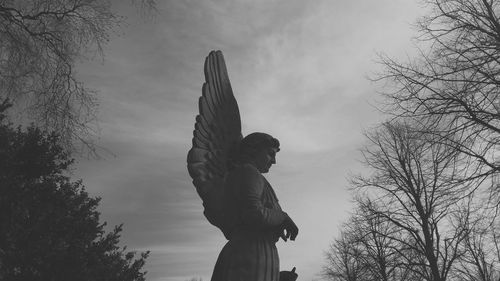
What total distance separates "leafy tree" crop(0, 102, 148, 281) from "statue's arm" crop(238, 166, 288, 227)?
308 inches

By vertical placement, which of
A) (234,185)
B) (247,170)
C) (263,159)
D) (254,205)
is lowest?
(254,205)

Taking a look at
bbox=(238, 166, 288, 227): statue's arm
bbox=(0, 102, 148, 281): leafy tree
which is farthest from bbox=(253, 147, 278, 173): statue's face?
bbox=(0, 102, 148, 281): leafy tree

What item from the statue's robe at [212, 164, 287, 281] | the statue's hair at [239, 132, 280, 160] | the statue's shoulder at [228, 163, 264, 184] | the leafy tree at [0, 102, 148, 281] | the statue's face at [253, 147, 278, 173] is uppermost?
the leafy tree at [0, 102, 148, 281]

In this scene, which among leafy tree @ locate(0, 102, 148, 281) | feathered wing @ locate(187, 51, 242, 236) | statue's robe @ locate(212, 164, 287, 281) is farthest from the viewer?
leafy tree @ locate(0, 102, 148, 281)

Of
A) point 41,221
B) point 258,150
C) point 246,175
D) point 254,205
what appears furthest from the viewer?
point 41,221

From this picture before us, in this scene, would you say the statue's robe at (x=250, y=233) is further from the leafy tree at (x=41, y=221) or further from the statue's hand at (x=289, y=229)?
the leafy tree at (x=41, y=221)

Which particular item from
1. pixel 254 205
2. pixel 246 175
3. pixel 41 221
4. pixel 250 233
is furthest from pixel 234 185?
pixel 41 221

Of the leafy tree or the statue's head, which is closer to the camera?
the statue's head

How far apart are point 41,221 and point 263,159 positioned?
1007cm

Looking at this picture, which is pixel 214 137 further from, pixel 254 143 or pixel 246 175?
pixel 246 175

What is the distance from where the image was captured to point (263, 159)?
3541mm

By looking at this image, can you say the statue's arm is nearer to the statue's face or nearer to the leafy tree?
the statue's face

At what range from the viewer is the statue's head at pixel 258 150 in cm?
353

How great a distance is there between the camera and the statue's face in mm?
3533
